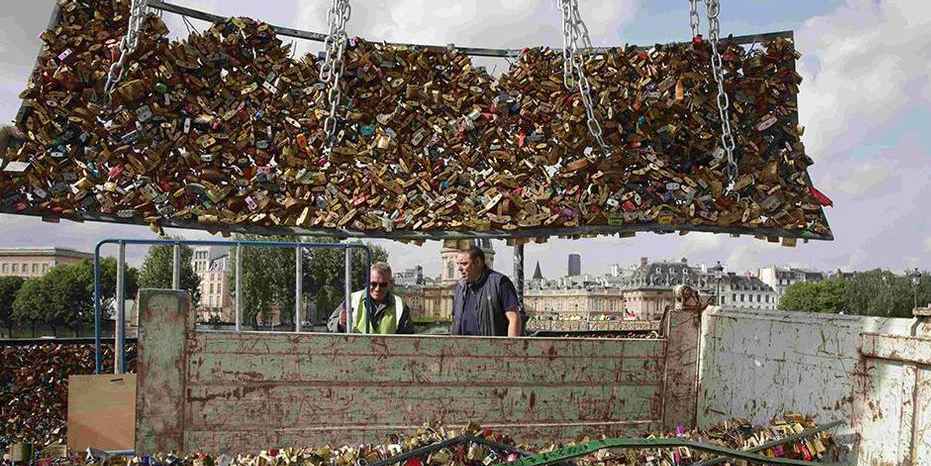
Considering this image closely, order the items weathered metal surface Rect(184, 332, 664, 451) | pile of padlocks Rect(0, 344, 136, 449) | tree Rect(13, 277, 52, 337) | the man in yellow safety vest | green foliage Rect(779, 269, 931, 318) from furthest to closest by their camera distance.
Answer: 1. green foliage Rect(779, 269, 931, 318)
2. tree Rect(13, 277, 52, 337)
3. pile of padlocks Rect(0, 344, 136, 449)
4. the man in yellow safety vest
5. weathered metal surface Rect(184, 332, 664, 451)

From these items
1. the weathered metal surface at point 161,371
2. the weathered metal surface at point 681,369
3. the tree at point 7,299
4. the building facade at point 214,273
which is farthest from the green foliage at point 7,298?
the weathered metal surface at point 681,369

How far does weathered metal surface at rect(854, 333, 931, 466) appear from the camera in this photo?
3188mm

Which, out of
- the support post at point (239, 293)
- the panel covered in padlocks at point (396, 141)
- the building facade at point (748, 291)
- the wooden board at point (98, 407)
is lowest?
the building facade at point (748, 291)

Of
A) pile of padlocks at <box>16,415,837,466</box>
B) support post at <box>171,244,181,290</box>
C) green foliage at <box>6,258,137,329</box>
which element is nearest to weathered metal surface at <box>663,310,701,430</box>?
pile of padlocks at <box>16,415,837,466</box>

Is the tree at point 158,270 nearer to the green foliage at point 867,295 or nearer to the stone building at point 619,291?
the green foliage at point 867,295

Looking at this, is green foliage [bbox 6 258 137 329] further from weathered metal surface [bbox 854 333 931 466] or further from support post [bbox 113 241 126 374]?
weathered metal surface [bbox 854 333 931 466]

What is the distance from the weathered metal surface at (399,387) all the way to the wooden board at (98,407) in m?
0.34

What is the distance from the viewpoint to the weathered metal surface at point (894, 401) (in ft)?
10.5

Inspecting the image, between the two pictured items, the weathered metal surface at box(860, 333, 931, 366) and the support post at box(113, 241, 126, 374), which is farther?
the support post at box(113, 241, 126, 374)

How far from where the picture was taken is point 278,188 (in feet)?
16.7

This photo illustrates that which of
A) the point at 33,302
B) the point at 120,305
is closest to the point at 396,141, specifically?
the point at 120,305

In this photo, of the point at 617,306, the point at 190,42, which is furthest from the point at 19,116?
the point at 617,306

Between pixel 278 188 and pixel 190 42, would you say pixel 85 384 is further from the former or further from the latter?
pixel 190 42

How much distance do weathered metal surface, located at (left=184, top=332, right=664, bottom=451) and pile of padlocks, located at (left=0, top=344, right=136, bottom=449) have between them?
2955mm
